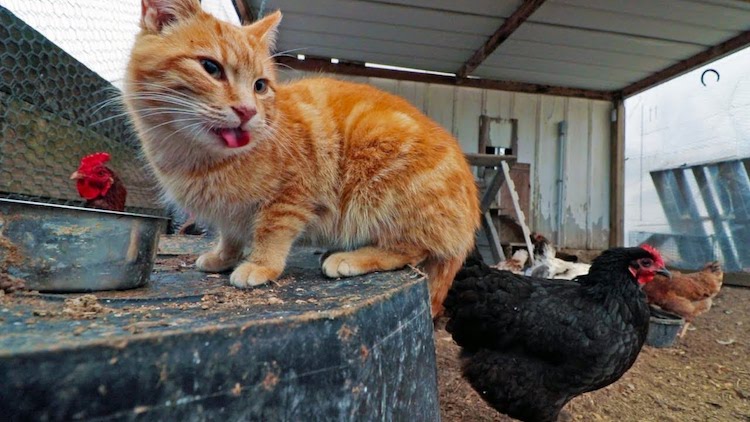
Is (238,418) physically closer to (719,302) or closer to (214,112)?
(214,112)

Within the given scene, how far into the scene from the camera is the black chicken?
2018 mm

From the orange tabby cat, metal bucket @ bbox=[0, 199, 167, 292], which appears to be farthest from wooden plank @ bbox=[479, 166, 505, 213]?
metal bucket @ bbox=[0, 199, 167, 292]

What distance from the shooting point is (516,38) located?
4.61m

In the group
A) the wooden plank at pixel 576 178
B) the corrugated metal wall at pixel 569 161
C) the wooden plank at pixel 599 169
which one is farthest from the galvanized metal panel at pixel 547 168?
the wooden plank at pixel 599 169

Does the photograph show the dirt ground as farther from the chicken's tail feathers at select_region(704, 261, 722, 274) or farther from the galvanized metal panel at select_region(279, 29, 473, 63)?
the galvanized metal panel at select_region(279, 29, 473, 63)

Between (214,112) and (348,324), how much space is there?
0.65 metres

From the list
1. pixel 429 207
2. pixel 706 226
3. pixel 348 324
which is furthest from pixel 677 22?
pixel 348 324

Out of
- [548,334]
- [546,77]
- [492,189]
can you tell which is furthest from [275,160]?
[546,77]

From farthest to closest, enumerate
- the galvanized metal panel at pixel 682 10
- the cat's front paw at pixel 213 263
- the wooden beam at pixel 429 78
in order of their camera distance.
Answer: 1. the wooden beam at pixel 429 78
2. the galvanized metal panel at pixel 682 10
3. the cat's front paw at pixel 213 263

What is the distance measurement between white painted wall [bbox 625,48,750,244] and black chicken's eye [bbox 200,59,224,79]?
569cm

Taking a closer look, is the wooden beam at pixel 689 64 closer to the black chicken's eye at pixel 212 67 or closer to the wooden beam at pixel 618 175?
the wooden beam at pixel 618 175

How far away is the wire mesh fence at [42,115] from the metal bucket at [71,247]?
0.78 m

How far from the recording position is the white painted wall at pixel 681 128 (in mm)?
4688

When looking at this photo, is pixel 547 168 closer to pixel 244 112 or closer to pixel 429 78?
pixel 429 78
